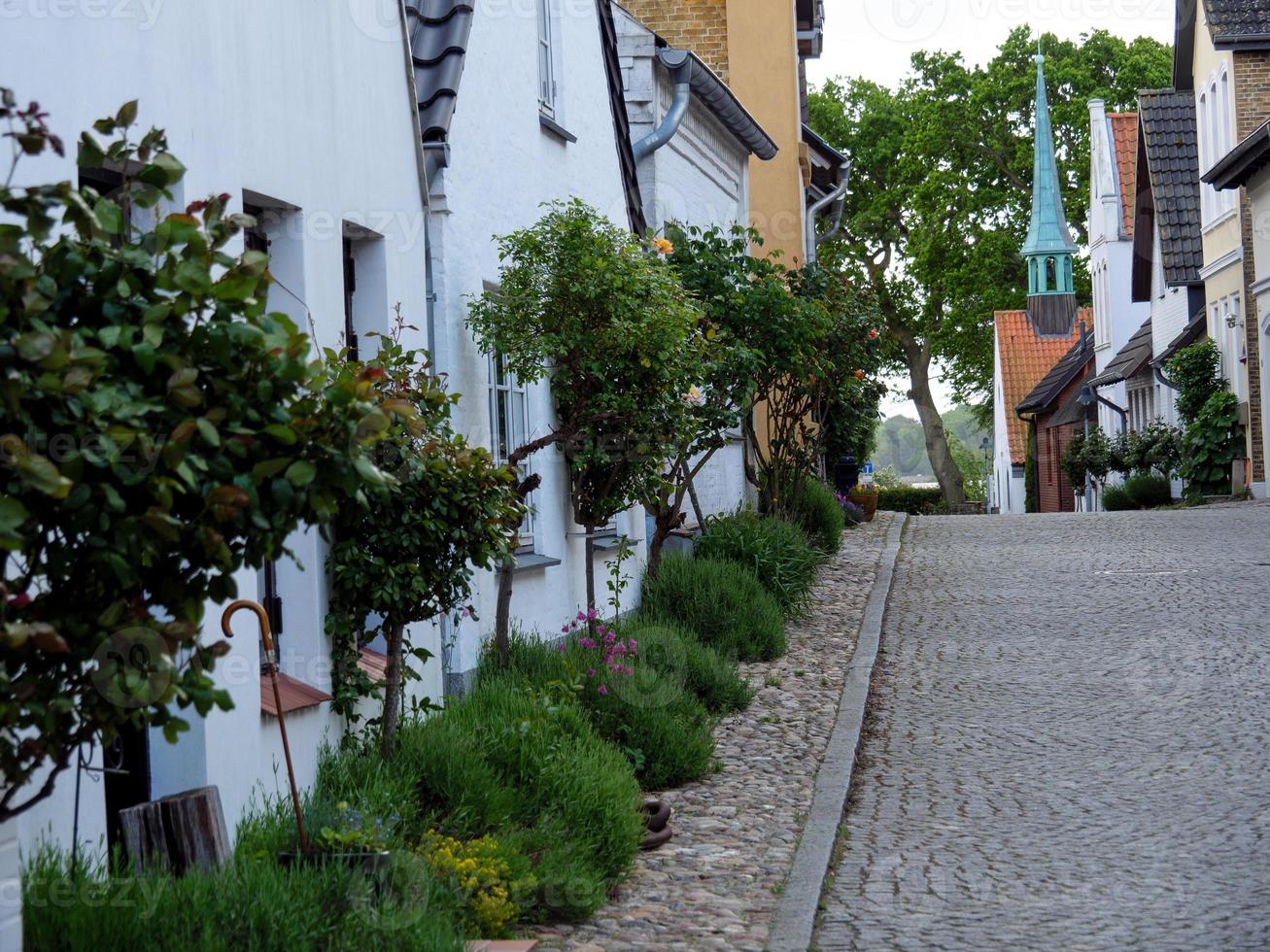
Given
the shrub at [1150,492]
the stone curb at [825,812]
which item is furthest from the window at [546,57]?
the shrub at [1150,492]

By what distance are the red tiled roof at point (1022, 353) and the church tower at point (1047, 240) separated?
10.3 ft

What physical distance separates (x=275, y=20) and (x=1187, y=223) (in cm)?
2826

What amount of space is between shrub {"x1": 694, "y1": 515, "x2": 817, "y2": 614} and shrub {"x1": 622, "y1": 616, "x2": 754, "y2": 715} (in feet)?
10.9

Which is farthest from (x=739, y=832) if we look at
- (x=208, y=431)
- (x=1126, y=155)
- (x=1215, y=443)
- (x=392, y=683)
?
(x=1126, y=155)

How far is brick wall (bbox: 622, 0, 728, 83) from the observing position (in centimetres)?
2036

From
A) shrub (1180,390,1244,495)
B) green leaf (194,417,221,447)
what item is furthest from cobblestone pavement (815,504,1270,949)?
shrub (1180,390,1244,495)

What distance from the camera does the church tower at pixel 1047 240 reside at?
4091cm

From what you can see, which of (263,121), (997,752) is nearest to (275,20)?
(263,121)

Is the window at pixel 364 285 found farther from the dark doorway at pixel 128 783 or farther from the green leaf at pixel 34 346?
the green leaf at pixel 34 346

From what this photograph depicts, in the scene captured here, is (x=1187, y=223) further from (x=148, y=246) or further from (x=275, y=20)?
(x=148, y=246)

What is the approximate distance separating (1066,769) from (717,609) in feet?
13.2

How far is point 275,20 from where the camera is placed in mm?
6422

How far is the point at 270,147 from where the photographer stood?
20.8 feet

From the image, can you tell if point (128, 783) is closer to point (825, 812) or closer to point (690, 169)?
point (825, 812)
